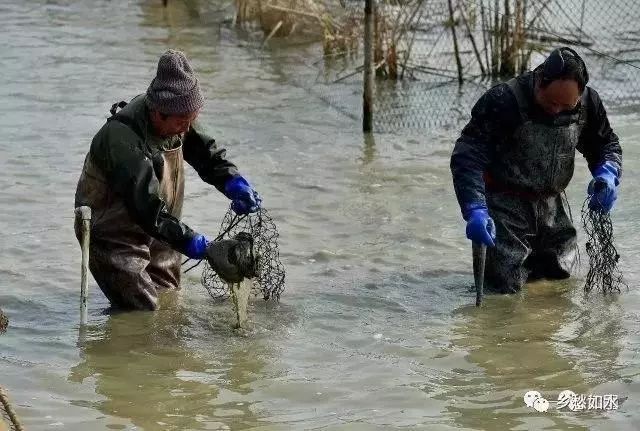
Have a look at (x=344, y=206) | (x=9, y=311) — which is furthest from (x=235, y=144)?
(x=9, y=311)

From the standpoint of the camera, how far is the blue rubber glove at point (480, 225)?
661cm

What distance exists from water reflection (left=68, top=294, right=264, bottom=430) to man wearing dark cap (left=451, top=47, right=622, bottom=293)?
1.58 metres

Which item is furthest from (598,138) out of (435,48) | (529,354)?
(435,48)

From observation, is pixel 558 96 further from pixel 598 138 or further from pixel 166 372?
pixel 166 372

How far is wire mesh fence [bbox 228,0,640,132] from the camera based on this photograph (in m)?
12.1

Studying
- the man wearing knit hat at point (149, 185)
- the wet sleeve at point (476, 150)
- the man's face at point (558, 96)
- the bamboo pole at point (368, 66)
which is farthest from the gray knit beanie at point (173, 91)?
the bamboo pole at point (368, 66)

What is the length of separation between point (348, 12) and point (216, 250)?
857 cm

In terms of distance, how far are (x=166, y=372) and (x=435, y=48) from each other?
28.0ft

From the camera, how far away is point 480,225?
6.61 metres

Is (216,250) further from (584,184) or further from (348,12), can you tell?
(348,12)

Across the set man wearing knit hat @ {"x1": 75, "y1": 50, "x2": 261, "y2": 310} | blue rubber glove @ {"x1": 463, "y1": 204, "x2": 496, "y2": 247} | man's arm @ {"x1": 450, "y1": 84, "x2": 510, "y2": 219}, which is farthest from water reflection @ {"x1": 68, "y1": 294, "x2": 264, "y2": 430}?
man's arm @ {"x1": 450, "y1": 84, "x2": 510, "y2": 219}

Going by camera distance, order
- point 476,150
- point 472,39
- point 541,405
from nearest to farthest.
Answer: point 541,405 < point 476,150 < point 472,39

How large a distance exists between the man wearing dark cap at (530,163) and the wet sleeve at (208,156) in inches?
51.0

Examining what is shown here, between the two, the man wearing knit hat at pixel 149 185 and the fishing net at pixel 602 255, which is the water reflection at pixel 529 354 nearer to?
the fishing net at pixel 602 255
